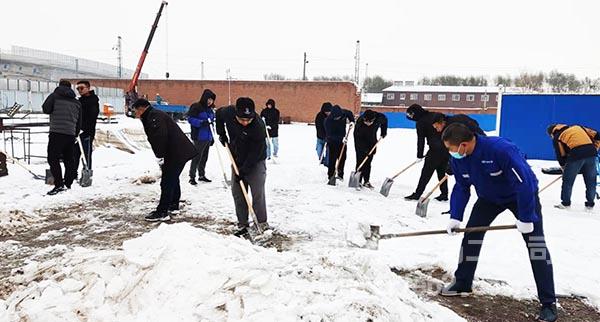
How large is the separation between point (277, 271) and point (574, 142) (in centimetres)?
541

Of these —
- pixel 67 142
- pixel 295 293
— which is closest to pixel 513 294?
pixel 295 293

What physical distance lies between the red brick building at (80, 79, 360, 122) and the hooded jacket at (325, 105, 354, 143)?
75.0 ft

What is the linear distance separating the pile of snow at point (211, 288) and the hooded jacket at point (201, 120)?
3887 millimetres

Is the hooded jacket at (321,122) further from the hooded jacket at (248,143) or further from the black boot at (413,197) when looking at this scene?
the hooded jacket at (248,143)

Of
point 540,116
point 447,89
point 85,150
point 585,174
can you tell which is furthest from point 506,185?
point 447,89

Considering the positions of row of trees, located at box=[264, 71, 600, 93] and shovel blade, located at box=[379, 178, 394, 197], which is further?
row of trees, located at box=[264, 71, 600, 93]

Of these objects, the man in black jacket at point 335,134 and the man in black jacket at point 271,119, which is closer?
the man in black jacket at point 335,134


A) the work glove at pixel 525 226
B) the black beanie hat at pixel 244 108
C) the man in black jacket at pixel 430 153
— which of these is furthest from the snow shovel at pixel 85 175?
the work glove at pixel 525 226

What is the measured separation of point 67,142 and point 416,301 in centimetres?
540

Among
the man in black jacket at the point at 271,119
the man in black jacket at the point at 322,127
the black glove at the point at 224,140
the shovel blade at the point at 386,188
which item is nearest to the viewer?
the black glove at the point at 224,140

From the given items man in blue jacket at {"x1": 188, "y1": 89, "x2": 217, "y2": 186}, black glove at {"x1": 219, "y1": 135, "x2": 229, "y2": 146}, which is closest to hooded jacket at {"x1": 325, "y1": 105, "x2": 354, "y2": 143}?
man in blue jacket at {"x1": 188, "y1": 89, "x2": 217, "y2": 186}

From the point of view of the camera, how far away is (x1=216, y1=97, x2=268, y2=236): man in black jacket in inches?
184

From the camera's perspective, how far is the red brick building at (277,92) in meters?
31.8

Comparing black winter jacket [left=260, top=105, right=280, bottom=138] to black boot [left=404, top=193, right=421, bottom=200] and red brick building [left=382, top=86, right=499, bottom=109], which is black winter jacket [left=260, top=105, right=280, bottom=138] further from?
red brick building [left=382, top=86, right=499, bottom=109]
